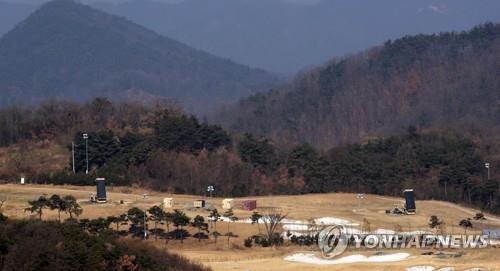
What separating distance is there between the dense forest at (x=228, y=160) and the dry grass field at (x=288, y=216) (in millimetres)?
6900

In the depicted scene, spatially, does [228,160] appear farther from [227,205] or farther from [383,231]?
[383,231]

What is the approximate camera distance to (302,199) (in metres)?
91.2

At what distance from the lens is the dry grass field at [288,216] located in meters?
58.4

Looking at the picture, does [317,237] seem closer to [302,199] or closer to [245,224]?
[245,224]

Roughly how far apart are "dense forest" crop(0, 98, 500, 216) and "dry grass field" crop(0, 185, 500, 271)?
22.6 feet

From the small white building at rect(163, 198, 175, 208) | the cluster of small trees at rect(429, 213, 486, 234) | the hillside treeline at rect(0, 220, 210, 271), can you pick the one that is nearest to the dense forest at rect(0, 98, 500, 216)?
the cluster of small trees at rect(429, 213, 486, 234)

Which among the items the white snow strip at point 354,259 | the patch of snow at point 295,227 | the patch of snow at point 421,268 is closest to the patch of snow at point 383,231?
the patch of snow at point 295,227

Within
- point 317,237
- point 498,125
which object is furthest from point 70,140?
point 498,125

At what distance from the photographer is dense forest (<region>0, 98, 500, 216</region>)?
101 meters

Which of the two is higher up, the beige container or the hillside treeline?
the beige container

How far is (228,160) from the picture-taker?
110 m

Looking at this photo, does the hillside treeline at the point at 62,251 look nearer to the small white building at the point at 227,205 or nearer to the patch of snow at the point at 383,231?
the patch of snow at the point at 383,231

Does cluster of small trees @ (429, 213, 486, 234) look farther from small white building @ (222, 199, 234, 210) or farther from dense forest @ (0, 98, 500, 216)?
small white building @ (222, 199, 234, 210)

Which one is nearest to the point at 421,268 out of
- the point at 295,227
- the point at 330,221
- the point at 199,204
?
the point at 295,227
